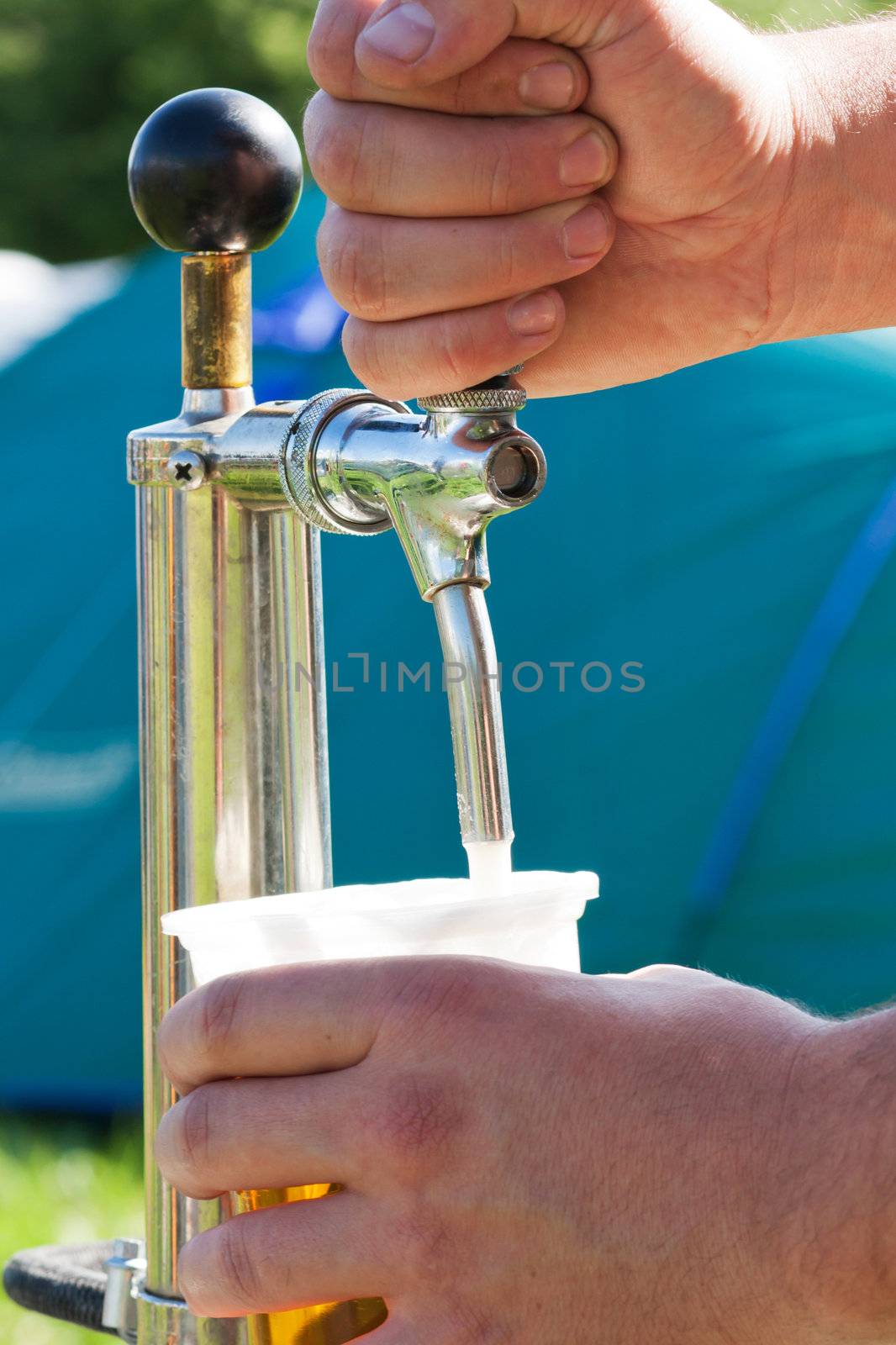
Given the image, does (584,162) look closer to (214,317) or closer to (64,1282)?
(214,317)

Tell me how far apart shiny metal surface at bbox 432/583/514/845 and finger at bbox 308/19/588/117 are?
22 cm

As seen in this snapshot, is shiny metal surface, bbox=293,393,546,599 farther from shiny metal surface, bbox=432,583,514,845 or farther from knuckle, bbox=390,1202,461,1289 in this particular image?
knuckle, bbox=390,1202,461,1289

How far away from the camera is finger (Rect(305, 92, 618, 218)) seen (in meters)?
0.76

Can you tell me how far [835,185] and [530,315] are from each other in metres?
0.32

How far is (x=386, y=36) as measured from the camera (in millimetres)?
715

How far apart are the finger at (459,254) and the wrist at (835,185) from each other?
0.23m

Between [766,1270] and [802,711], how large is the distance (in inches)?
71.8

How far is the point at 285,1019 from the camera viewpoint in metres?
0.63

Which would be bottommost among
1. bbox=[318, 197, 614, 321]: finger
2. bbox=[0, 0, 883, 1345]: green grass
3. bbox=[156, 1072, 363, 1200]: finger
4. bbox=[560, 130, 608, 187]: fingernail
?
bbox=[0, 0, 883, 1345]: green grass

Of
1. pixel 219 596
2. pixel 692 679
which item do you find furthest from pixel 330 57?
pixel 692 679

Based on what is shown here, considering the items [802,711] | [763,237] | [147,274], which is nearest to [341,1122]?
[763,237]

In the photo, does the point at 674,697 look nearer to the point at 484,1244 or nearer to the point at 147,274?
the point at 147,274

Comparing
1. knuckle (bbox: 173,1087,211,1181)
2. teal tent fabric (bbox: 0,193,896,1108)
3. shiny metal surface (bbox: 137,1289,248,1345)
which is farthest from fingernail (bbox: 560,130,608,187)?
teal tent fabric (bbox: 0,193,896,1108)

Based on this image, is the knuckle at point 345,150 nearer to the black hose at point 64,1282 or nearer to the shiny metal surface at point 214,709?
the shiny metal surface at point 214,709
